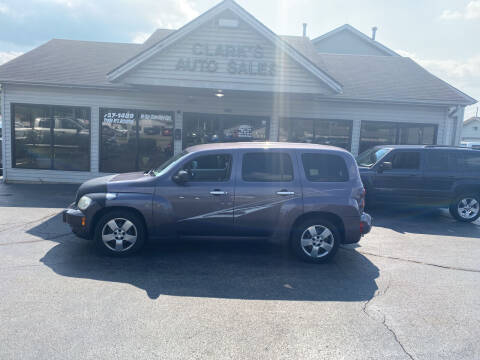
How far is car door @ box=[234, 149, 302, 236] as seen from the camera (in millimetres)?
5621

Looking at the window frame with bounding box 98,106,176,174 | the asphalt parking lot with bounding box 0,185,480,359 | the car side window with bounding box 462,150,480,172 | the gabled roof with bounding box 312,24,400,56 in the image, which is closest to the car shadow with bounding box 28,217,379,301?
the asphalt parking lot with bounding box 0,185,480,359

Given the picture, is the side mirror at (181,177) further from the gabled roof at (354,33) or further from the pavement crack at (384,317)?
the gabled roof at (354,33)

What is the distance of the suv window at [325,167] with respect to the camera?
5.77 metres

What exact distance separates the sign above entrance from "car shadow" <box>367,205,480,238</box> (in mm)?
4898

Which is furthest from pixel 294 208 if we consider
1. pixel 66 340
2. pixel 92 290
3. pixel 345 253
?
pixel 66 340

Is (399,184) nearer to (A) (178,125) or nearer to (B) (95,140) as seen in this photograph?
(A) (178,125)

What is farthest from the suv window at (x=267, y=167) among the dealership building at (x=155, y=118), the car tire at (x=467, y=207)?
the dealership building at (x=155, y=118)

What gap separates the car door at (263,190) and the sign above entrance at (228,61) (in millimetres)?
5347

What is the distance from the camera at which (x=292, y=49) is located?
33.6 feet

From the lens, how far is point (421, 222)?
8984mm

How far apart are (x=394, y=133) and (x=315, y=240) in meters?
9.04

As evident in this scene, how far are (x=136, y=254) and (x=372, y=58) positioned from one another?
15.7 m

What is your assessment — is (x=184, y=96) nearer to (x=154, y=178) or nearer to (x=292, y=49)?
(x=292, y=49)

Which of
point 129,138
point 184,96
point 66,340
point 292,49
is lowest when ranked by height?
point 66,340
